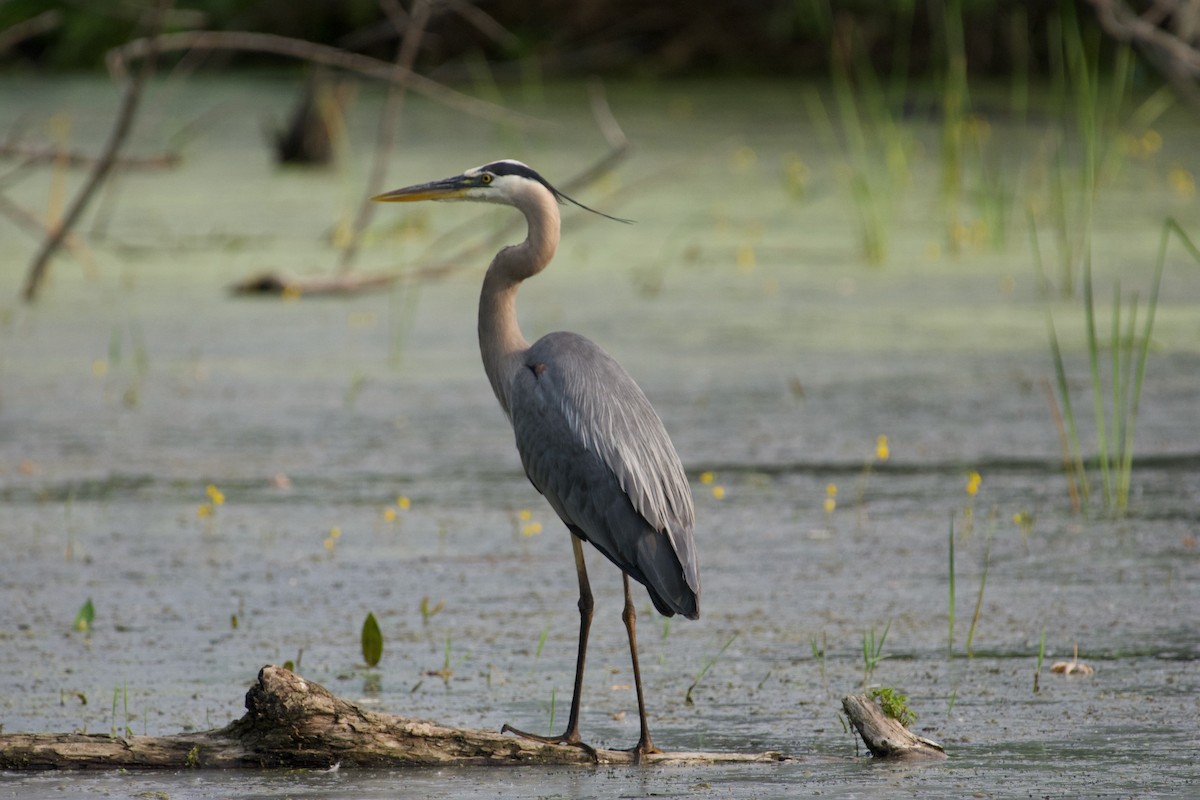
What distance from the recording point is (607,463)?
3143 mm

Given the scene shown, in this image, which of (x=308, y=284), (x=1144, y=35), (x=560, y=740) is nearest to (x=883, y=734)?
(x=560, y=740)

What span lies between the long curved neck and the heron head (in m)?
0.02

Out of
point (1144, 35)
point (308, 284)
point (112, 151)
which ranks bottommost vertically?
point (308, 284)

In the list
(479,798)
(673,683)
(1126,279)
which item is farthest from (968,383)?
(479,798)

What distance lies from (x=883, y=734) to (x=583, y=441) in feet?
2.43

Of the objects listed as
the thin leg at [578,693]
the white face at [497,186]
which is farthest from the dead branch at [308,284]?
the thin leg at [578,693]

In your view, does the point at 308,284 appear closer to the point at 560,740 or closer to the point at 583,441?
the point at 583,441

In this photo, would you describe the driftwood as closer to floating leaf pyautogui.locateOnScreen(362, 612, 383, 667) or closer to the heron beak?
floating leaf pyautogui.locateOnScreen(362, 612, 383, 667)

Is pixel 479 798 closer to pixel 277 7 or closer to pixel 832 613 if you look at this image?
pixel 832 613

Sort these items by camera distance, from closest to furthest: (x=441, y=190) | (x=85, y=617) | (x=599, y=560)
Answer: (x=441, y=190), (x=85, y=617), (x=599, y=560)

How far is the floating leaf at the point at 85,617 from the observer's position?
3.57 metres

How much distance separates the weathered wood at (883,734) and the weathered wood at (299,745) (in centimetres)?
14

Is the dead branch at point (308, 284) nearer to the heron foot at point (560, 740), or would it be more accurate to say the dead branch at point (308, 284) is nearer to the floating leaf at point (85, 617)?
the floating leaf at point (85, 617)

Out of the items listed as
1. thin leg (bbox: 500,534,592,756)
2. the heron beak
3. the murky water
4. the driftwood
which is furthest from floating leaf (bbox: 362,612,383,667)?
the heron beak
